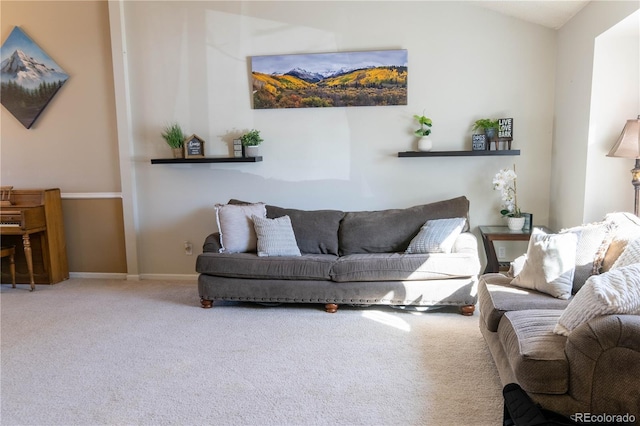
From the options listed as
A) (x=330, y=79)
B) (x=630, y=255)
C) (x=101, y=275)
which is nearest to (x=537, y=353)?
(x=630, y=255)

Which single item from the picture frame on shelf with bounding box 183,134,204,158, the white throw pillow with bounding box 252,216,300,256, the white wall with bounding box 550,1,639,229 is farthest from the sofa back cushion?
the white wall with bounding box 550,1,639,229

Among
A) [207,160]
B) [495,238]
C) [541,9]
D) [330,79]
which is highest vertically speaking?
[541,9]

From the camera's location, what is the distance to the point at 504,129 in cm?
430

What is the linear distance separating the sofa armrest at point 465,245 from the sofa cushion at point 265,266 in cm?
98

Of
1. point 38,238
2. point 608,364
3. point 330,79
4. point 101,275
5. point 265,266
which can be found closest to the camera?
point 608,364

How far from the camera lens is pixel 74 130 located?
502cm

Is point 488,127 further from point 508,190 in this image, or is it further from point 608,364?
point 608,364

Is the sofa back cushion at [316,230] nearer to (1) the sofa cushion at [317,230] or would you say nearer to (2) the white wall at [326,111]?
(1) the sofa cushion at [317,230]

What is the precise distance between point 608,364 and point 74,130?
5009 mm

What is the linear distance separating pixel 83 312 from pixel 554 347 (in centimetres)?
356

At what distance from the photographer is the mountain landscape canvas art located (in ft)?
14.6

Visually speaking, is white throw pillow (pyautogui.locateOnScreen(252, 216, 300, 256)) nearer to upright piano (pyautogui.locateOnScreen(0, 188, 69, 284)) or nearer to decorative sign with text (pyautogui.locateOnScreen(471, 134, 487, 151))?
decorative sign with text (pyautogui.locateOnScreen(471, 134, 487, 151))

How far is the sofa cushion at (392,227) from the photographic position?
13.8 ft

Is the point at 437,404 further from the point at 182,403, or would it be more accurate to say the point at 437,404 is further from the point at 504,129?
the point at 504,129
